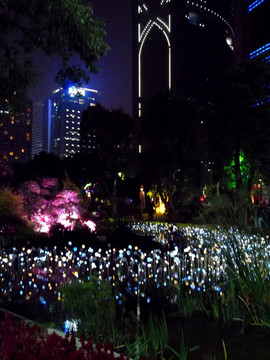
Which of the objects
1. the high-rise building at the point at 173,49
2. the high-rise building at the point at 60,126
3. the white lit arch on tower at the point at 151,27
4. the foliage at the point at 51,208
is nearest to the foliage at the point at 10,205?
the foliage at the point at 51,208

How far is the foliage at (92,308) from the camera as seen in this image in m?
4.73

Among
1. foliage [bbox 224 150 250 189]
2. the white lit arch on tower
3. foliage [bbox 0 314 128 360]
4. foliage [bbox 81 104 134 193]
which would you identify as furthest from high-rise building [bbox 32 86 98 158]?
foliage [bbox 0 314 128 360]

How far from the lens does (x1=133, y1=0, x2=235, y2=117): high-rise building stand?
11469 cm

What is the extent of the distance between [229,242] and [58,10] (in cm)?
425

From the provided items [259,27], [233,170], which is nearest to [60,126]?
[259,27]

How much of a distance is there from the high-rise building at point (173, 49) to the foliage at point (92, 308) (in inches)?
4083

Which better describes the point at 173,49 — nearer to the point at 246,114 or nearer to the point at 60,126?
the point at 60,126

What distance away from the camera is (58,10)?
6.55 m

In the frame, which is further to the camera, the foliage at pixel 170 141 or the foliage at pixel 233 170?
the foliage at pixel 170 141

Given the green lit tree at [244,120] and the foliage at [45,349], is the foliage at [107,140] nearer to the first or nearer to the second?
the green lit tree at [244,120]

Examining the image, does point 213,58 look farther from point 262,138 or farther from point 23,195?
point 23,195

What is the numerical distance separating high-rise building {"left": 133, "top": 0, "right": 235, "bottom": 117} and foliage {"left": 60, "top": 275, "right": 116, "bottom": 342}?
103713mm

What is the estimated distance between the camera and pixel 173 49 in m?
115

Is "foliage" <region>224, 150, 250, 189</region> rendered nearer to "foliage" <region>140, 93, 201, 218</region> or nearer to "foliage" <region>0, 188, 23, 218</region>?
"foliage" <region>140, 93, 201, 218</region>
